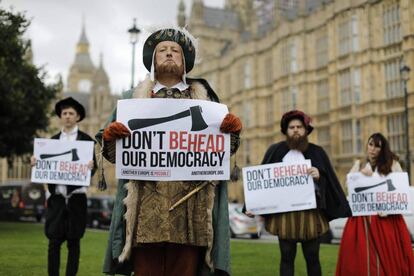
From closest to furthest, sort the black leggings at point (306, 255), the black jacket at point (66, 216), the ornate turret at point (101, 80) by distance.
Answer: the black leggings at point (306, 255) → the black jacket at point (66, 216) → the ornate turret at point (101, 80)

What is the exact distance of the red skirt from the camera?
20.1ft

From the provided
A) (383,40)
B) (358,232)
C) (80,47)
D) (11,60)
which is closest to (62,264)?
(358,232)

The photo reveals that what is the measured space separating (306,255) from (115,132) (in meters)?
2.68

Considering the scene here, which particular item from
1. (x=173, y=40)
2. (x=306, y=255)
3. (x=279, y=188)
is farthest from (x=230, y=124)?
(x=306, y=255)

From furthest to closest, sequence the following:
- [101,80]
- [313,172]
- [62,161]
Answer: [101,80] → [62,161] → [313,172]

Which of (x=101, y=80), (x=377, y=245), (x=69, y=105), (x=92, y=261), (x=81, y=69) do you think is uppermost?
(x=81, y=69)

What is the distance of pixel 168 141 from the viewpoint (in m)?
3.83

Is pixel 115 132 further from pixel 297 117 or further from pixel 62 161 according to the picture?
pixel 62 161

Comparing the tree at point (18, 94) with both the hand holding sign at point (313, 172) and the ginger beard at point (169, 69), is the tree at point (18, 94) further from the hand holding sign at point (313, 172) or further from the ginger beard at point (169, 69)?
the ginger beard at point (169, 69)

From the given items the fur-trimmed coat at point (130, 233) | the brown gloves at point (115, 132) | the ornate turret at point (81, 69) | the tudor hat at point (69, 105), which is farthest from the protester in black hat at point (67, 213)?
the ornate turret at point (81, 69)

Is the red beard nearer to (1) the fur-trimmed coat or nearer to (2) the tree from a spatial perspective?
(1) the fur-trimmed coat

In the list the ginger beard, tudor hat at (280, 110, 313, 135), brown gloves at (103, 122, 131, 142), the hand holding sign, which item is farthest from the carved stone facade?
brown gloves at (103, 122, 131, 142)

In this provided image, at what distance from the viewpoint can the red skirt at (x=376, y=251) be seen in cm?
613

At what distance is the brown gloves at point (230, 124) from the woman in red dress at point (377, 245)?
3.04 m
